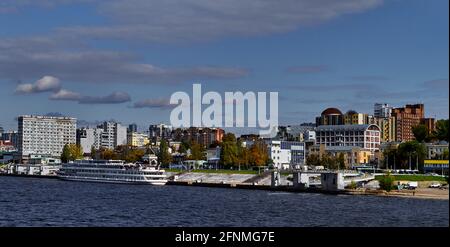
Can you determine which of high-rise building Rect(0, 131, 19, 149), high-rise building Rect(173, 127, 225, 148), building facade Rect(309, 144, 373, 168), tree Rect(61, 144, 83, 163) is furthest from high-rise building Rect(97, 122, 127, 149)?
building facade Rect(309, 144, 373, 168)

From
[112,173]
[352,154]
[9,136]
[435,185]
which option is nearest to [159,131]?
[9,136]

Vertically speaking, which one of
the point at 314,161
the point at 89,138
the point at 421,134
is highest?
the point at 89,138

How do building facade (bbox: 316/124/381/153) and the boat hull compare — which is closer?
the boat hull

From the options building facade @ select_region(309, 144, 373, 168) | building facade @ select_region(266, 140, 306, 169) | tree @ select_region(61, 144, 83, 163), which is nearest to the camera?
building facade @ select_region(309, 144, 373, 168)

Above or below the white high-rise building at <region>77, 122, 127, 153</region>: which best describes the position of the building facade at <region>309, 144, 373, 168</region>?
below

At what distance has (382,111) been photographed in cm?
8400

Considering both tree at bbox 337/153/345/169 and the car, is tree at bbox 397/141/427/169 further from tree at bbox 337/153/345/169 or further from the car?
the car

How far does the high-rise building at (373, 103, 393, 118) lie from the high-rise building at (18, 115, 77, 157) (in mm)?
43207

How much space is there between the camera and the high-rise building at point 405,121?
76.6 meters

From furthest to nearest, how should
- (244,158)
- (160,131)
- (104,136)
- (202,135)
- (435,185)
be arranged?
(160,131) → (104,136) → (202,135) → (244,158) → (435,185)

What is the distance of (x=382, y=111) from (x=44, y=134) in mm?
47191

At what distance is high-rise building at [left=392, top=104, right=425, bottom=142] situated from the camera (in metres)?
76.6

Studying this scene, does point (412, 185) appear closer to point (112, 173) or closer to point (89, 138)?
point (112, 173)
